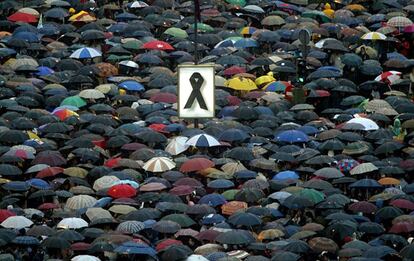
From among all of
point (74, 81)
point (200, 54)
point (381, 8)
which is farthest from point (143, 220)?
point (381, 8)

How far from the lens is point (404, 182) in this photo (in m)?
31.9

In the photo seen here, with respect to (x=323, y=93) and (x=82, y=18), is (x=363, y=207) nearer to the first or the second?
(x=323, y=93)

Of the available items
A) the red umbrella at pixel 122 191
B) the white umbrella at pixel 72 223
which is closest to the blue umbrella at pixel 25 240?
the white umbrella at pixel 72 223

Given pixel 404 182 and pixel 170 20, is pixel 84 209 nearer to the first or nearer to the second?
pixel 404 182

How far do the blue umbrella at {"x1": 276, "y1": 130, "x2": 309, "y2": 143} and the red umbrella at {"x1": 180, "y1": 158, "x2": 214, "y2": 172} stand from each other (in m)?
2.25

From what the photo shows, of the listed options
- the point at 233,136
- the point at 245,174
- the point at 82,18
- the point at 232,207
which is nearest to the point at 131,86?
the point at 233,136

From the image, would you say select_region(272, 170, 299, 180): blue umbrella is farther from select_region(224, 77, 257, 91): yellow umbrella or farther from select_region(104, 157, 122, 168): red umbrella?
select_region(224, 77, 257, 91): yellow umbrella

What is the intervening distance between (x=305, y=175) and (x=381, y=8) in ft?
45.8

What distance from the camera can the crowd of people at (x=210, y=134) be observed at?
28.5 m

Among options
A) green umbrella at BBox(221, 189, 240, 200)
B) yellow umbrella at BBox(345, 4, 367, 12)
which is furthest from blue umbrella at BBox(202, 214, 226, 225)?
yellow umbrella at BBox(345, 4, 367, 12)

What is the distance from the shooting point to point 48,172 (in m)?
31.7

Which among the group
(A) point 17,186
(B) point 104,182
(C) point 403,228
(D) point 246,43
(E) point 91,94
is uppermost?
(D) point 246,43

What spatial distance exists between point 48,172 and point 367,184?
7015mm

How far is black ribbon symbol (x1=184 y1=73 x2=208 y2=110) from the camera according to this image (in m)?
32.5
